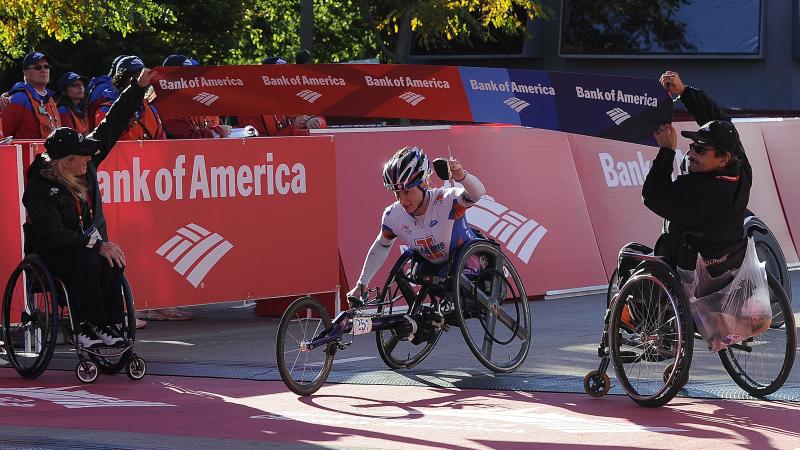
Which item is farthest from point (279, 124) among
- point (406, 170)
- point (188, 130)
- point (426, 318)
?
point (426, 318)

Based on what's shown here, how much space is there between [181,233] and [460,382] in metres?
3.42

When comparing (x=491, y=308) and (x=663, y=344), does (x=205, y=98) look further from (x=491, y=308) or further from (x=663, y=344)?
(x=663, y=344)

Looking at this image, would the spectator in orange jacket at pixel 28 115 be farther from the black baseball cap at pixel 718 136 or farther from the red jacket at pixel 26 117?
the black baseball cap at pixel 718 136

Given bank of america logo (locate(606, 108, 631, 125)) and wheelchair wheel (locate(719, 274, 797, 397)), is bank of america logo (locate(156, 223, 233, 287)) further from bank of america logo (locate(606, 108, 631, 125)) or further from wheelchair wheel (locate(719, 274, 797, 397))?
wheelchair wheel (locate(719, 274, 797, 397))

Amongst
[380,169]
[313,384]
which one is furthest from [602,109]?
[380,169]

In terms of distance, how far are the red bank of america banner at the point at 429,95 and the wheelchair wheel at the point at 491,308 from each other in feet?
3.87

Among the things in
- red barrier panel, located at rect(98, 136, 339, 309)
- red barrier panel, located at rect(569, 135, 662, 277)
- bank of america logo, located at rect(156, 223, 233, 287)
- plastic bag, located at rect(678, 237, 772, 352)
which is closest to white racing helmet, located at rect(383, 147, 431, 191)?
plastic bag, located at rect(678, 237, 772, 352)

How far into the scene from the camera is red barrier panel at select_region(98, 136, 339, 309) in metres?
11.7

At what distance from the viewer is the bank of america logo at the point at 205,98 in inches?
460

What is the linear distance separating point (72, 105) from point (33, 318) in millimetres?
4267

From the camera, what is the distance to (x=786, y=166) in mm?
17297

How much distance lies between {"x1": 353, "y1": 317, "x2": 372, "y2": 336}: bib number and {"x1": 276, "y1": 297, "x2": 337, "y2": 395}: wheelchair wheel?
0.16 metres

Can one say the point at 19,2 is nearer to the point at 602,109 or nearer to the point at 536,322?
the point at 536,322

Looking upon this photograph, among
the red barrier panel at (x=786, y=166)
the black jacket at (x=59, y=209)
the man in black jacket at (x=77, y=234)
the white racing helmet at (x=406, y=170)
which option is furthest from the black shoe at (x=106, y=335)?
the red barrier panel at (x=786, y=166)
